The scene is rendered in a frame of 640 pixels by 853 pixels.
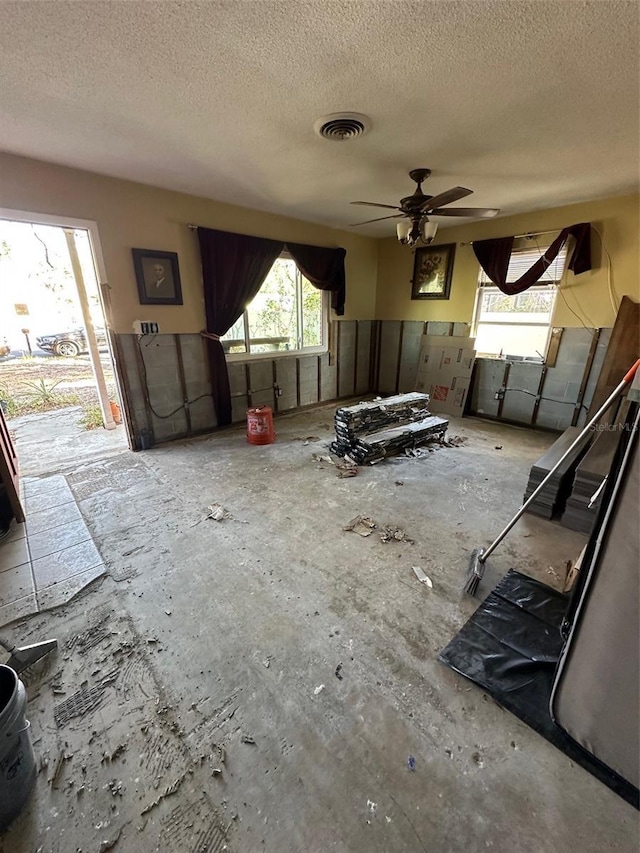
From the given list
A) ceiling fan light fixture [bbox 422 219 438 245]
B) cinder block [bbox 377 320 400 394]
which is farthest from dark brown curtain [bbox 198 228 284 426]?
cinder block [bbox 377 320 400 394]

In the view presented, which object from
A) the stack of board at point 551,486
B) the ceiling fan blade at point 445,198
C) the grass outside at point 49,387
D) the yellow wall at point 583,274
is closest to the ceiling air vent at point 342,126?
the ceiling fan blade at point 445,198

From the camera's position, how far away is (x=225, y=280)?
4.26 meters

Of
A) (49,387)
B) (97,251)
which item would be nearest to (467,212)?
(97,251)

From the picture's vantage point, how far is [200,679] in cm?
154

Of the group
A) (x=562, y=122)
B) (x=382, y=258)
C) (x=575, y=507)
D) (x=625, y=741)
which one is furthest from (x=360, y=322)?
(x=625, y=741)

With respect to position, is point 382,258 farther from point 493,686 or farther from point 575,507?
point 493,686

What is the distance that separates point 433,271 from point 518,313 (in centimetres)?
148

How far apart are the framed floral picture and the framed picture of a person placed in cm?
375

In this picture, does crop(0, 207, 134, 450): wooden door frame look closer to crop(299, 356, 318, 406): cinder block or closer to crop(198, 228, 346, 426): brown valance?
crop(198, 228, 346, 426): brown valance

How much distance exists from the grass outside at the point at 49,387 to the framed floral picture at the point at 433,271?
5.04 m

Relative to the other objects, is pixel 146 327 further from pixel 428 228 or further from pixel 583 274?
pixel 583 274

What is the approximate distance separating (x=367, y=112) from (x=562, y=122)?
1.33m

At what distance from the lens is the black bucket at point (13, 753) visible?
3.45ft

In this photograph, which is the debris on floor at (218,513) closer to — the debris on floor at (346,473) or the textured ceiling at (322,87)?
the debris on floor at (346,473)
